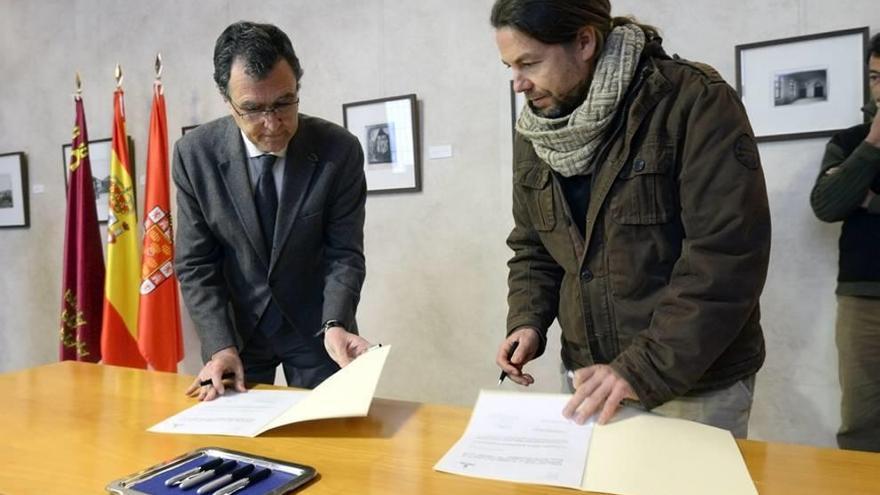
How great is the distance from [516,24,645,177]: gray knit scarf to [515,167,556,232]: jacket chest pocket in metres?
0.07

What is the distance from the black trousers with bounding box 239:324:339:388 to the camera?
176 cm

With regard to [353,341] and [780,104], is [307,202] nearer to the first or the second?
[353,341]

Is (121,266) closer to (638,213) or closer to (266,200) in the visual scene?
(266,200)

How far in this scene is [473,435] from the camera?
3.52 ft

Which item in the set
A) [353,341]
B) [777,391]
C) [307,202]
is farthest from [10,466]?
[777,391]

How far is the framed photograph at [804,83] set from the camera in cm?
229

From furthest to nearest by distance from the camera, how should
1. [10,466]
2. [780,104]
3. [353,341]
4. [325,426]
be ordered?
[780,104] → [353,341] → [325,426] → [10,466]

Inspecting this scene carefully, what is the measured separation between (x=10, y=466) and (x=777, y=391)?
2447 mm

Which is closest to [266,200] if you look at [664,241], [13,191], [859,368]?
[664,241]

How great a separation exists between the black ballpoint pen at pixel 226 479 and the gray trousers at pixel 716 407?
65 cm

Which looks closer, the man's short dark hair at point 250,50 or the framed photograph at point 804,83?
the man's short dark hair at point 250,50

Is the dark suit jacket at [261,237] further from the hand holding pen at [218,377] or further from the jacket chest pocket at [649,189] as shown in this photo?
the jacket chest pocket at [649,189]

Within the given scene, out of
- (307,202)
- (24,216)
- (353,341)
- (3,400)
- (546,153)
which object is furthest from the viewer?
(24,216)

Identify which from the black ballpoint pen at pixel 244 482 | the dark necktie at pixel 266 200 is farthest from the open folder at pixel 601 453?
the dark necktie at pixel 266 200
